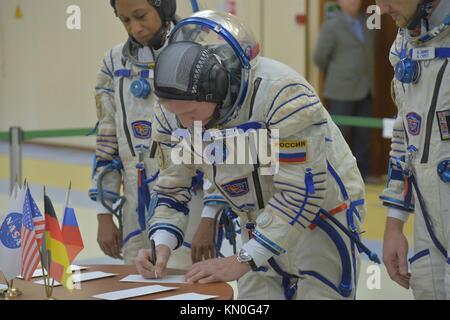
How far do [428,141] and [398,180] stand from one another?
0.89 ft

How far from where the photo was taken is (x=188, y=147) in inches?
114

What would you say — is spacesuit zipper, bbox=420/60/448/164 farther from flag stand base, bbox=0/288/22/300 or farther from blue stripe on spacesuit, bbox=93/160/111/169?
blue stripe on spacesuit, bbox=93/160/111/169

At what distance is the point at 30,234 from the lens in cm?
276

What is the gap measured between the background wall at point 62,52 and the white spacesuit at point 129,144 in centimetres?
479

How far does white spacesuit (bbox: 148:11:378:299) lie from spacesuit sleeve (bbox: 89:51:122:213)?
936 millimetres

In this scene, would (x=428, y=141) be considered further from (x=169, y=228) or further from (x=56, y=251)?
(x=56, y=251)

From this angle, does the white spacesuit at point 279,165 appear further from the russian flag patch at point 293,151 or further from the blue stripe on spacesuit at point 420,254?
the blue stripe on spacesuit at point 420,254

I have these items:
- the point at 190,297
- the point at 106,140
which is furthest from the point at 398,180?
the point at 106,140

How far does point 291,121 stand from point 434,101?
0.41 meters

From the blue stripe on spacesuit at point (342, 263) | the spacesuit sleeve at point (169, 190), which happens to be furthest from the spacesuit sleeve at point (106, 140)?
the blue stripe on spacesuit at point (342, 263)

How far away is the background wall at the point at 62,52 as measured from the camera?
9.28 m

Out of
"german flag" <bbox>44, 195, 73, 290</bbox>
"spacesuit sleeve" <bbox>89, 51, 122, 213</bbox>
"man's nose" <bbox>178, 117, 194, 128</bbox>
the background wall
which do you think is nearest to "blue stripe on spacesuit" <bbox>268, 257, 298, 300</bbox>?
"man's nose" <bbox>178, 117, 194, 128</bbox>
